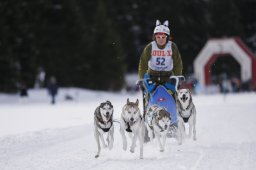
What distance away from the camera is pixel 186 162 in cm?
915

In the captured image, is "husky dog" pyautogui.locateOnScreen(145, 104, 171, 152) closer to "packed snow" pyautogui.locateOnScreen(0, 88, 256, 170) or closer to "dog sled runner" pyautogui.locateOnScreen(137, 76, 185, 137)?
"packed snow" pyautogui.locateOnScreen(0, 88, 256, 170)

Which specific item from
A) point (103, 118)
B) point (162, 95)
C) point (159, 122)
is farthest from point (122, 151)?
point (162, 95)

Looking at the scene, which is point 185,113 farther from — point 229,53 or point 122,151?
point 229,53

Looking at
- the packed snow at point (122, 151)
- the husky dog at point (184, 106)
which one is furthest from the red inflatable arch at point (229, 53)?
the husky dog at point (184, 106)

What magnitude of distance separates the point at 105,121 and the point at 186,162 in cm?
166

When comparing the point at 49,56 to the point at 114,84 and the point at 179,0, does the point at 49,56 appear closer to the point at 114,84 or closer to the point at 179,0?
A: the point at 114,84

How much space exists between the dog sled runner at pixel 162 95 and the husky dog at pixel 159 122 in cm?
49

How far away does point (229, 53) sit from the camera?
4700 cm

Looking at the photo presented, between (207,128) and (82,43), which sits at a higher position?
(82,43)

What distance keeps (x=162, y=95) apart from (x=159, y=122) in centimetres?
122

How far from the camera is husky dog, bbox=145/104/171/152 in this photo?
1025 centimetres

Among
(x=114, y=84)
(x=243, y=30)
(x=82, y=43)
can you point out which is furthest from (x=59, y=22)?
(x=243, y=30)

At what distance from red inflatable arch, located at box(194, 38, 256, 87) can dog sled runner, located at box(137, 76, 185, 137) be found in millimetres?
35523

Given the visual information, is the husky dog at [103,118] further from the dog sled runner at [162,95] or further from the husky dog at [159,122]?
the dog sled runner at [162,95]
